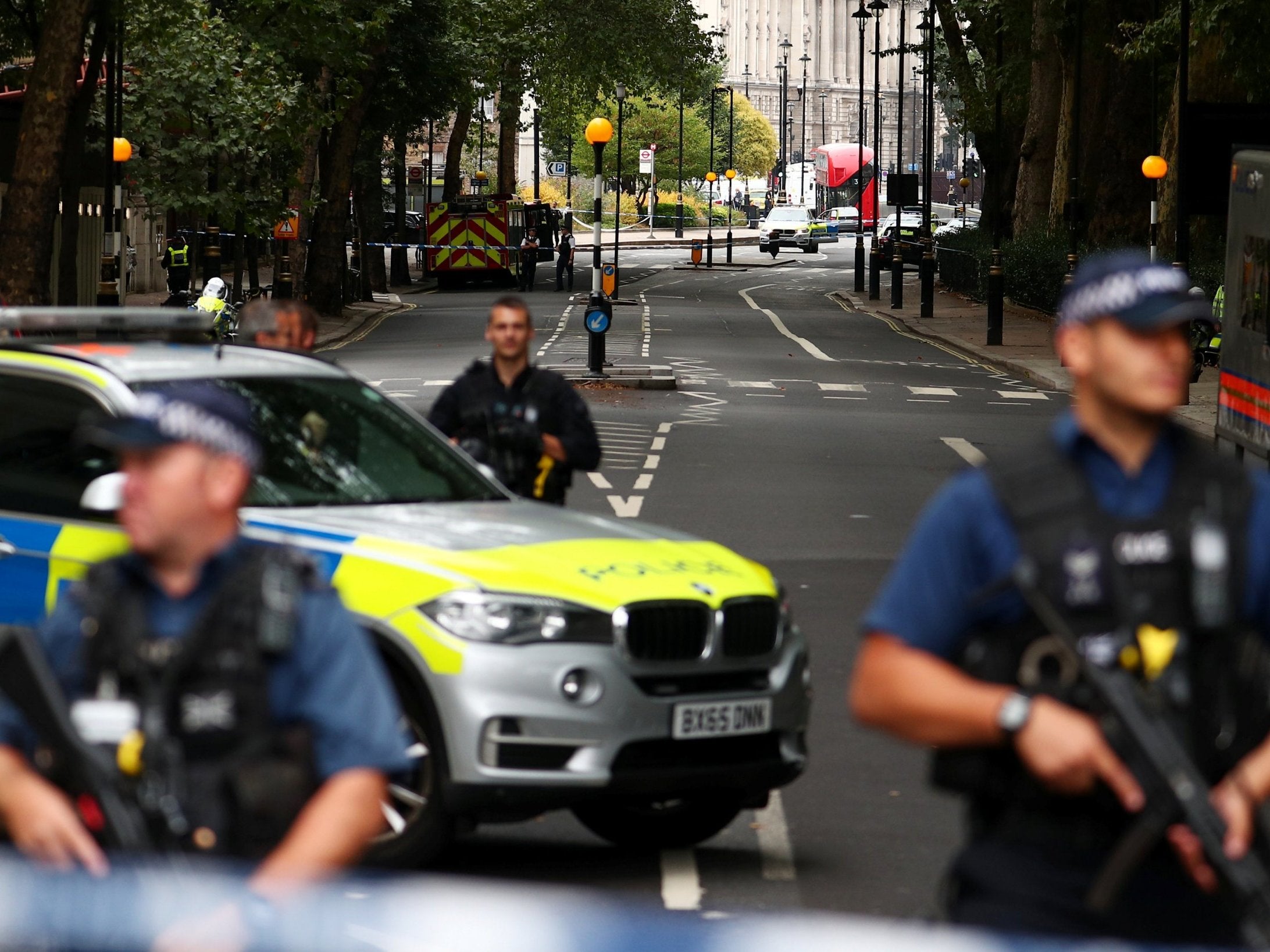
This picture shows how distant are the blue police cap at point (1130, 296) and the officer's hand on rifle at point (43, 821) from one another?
65.2 inches

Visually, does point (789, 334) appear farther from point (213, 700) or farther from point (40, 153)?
point (213, 700)

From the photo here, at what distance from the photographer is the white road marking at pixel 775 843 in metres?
7.38

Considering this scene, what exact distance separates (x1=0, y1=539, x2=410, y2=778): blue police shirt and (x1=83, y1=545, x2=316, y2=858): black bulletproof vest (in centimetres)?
2

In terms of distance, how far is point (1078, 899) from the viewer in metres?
3.48

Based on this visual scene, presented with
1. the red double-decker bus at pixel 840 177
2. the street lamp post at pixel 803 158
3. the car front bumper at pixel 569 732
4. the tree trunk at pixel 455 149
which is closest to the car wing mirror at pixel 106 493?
the car front bumper at pixel 569 732

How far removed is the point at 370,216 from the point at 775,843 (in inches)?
2172

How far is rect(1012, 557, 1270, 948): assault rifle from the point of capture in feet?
10.8

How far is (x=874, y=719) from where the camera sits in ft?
12.0

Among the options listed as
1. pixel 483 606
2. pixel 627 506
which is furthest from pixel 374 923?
pixel 627 506

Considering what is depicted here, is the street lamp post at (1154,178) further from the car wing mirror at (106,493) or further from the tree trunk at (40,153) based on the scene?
the car wing mirror at (106,493)

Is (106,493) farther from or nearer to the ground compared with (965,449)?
farther from the ground

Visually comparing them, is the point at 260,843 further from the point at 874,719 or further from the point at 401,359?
the point at 401,359

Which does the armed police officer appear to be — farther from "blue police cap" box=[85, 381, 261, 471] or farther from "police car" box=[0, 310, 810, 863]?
"blue police cap" box=[85, 381, 261, 471]

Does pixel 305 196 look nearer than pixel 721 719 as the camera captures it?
No
